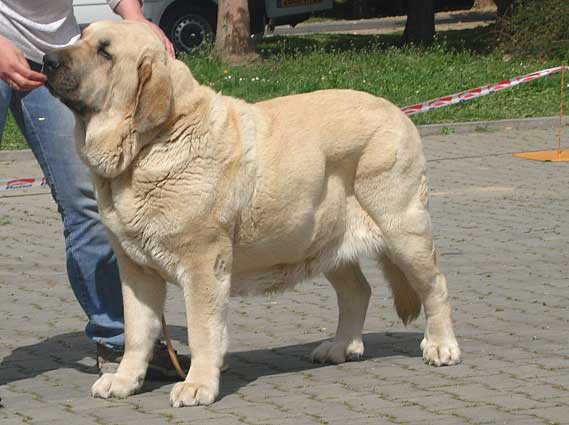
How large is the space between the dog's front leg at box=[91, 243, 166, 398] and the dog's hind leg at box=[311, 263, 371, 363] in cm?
95

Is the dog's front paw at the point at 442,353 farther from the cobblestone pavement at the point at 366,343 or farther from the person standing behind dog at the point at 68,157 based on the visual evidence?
the person standing behind dog at the point at 68,157

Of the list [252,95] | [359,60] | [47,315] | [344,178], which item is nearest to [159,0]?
[359,60]

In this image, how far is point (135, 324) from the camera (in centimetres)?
537

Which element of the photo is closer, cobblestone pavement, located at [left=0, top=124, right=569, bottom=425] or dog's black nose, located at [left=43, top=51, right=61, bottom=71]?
dog's black nose, located at [left=43, top=51, right=61, bottom=71]

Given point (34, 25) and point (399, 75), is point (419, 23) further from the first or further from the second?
point (34, 25)

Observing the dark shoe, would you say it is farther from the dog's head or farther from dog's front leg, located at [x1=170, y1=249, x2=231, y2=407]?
the dog's head

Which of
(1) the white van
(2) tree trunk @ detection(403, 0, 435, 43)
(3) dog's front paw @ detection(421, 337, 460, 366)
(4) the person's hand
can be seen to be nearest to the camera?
(4) the person's hand

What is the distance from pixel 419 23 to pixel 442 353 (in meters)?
18.6

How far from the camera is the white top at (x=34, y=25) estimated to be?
537cm

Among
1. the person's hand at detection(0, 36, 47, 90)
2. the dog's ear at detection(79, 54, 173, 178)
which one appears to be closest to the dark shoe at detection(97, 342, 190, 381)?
the dog's ear at detection(79, 54, 173, 178)

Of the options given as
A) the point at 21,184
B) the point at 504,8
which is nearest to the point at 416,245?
the point at 21,184

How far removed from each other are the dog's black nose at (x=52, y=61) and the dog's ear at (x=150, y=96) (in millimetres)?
319

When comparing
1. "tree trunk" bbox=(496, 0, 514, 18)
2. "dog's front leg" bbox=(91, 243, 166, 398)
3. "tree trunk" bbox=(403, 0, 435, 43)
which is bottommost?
"tree trunk" bbox=(403, 0, 435, 43)

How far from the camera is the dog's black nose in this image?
4914 mm
